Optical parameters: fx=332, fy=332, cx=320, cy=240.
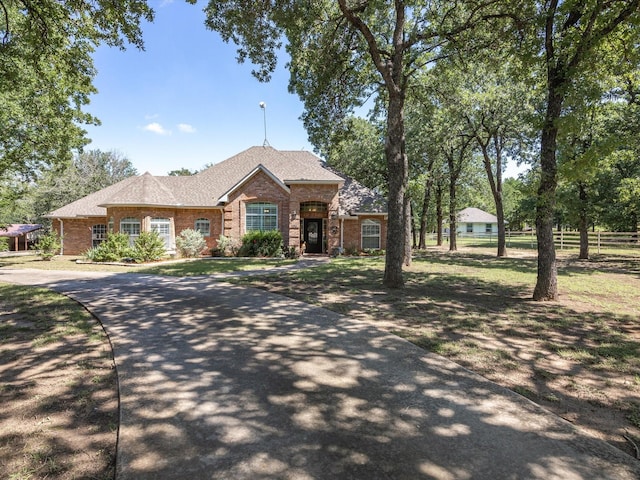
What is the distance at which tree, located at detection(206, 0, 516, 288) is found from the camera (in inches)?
407

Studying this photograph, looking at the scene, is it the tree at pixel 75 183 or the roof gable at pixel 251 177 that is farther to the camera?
the tree at pixel 75 183

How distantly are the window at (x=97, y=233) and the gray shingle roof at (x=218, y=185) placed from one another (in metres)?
1.16

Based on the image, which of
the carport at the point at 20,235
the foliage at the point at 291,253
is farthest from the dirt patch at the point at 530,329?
the carport at the point at 20,235

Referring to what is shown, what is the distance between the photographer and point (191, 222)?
2264 cm

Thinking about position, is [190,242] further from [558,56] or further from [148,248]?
[558,56]

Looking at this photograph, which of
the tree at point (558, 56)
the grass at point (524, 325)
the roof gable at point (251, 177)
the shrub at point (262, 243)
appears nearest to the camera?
the grass at point (524, 325)

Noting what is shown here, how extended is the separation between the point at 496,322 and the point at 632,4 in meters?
7.27

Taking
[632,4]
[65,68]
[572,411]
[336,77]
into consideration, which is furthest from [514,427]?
[65,68]

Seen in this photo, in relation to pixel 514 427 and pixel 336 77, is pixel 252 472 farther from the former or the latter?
pixel 336 77

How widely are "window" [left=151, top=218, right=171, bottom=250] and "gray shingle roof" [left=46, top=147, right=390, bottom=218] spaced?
1237mm

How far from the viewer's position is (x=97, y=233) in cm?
2434

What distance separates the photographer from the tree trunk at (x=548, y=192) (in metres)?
8.23

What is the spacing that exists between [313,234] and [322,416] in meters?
20.3

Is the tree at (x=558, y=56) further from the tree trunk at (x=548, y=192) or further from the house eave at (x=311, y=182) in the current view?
the house eave at (x=311, y=182)
